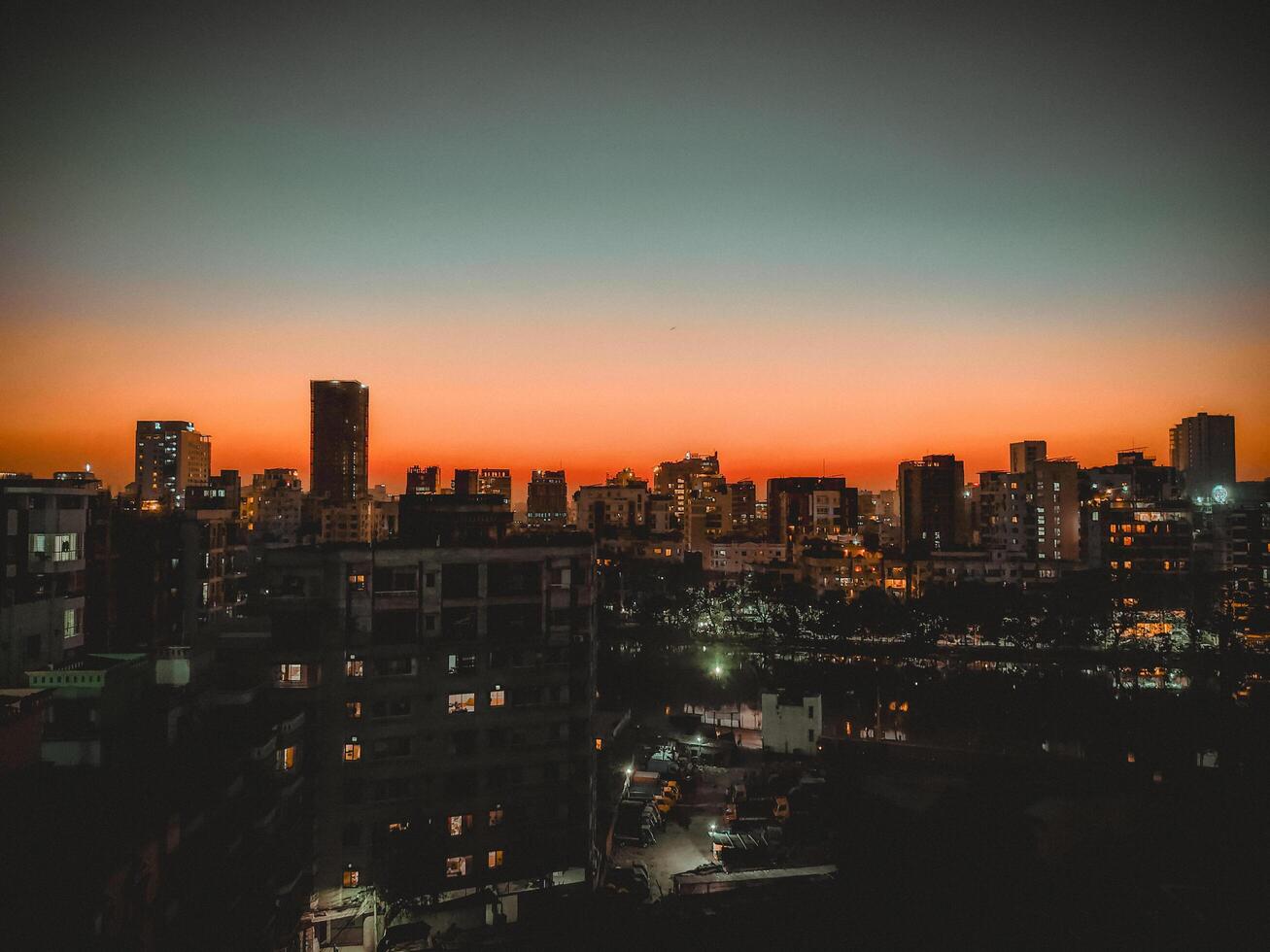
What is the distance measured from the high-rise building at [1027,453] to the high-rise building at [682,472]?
31630mm

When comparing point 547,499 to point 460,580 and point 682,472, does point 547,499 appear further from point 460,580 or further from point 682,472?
point 460,580

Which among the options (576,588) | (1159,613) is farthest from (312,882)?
(1159,613)

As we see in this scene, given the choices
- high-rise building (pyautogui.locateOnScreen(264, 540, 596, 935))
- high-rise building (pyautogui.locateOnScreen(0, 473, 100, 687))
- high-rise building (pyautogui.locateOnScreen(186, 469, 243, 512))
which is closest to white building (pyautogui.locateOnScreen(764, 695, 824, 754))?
high-rise building (pyautogui.locateOnScreen(264, 540, 596, 935))

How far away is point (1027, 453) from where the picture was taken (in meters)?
52.2

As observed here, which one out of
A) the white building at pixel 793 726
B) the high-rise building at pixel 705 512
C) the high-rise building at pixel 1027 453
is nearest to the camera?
the white building at pixel 793 726

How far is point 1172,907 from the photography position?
8062 mm

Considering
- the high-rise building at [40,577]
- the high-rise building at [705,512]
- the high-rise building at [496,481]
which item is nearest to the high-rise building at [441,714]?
the high-rise building at [40,577]

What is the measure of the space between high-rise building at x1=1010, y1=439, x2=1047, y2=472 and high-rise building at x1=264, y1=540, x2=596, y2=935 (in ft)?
152

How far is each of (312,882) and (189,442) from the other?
5954 cm

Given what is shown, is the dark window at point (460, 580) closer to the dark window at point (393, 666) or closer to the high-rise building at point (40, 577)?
the dark window at point (393, 666)

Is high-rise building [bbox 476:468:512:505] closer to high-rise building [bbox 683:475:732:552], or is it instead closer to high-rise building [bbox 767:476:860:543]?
high-rise building [bbox 683:475:732:552]

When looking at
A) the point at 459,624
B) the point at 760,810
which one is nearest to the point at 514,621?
the point at 459,624

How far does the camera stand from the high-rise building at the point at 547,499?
7850 cm

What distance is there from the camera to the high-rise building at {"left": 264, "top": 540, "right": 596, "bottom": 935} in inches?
452
